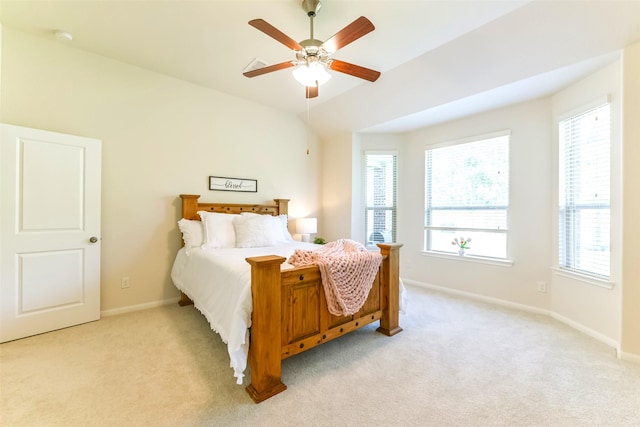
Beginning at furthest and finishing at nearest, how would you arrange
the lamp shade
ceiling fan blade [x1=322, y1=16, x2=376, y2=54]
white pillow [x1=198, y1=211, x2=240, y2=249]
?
the lamp shade → white pillow [x1=198, y1=211, x2=240, y2=249] → ceiling fan blade [x1=322, y1=16, x2=376, y2=54]

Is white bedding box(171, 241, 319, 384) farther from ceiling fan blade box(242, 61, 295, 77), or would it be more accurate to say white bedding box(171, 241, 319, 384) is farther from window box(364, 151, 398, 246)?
window box(364, 151, 398, 246)

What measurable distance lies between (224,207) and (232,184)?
38 centimetres

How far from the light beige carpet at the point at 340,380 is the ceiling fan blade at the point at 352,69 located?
2341 mm

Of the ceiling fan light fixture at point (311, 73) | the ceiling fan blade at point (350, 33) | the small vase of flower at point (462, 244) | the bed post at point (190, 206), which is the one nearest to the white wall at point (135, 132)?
the bed post at point (190, 206)

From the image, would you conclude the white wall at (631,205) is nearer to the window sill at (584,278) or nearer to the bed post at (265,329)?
the window sill at (584,278)

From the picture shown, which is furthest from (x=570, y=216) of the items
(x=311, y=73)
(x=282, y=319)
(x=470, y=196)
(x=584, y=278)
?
(x=282, y=319)

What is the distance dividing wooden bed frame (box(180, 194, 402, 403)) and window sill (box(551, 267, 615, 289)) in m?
1.89

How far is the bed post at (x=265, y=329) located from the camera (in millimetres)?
1672

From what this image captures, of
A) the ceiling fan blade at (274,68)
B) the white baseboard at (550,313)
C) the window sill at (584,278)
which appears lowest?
the white baseboard at (550,313)

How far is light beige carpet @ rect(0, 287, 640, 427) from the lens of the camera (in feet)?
5.01

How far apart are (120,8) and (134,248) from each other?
2.37 m

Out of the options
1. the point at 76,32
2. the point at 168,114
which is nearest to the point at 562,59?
the point at 168,114

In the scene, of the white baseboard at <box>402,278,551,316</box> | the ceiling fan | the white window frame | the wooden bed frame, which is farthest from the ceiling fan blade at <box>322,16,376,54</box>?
the white baseboard at <box>402,278,551,316</box>

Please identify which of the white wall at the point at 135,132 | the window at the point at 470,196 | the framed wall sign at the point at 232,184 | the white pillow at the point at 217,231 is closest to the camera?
the white wall at the point at 135,132
